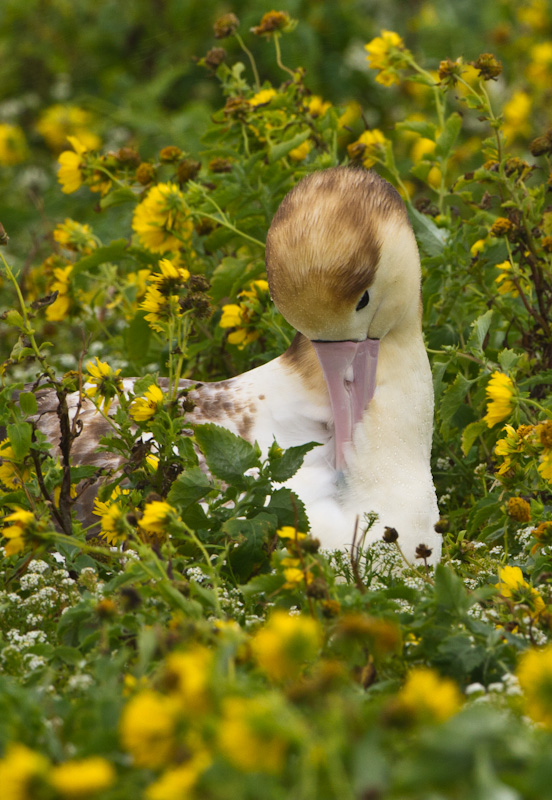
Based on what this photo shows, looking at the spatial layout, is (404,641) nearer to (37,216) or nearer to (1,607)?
(1,607)

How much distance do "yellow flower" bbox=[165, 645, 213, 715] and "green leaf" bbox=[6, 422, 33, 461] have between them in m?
1.21

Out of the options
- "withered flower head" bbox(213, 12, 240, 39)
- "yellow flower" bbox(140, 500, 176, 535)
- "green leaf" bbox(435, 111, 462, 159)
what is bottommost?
"yellow flower" bbox(140, 500, 176, 535)

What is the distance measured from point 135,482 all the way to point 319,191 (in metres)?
0.88

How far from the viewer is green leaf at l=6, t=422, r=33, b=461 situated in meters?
2.41

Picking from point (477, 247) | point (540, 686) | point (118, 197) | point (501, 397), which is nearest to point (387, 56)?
point (477, 247)

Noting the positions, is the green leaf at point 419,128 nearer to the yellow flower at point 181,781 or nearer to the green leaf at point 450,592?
the green leaf at point 450,592

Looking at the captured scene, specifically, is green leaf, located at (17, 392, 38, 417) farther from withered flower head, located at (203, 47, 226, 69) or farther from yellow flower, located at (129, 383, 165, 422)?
withered flower head, located at (203, 47, 226, 69)

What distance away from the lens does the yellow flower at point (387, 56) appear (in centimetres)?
344

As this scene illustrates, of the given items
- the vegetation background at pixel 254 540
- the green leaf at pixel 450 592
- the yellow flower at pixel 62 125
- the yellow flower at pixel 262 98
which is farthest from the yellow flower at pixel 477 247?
the yellow flower at pixel 62 125

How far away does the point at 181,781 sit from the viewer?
1166 mm

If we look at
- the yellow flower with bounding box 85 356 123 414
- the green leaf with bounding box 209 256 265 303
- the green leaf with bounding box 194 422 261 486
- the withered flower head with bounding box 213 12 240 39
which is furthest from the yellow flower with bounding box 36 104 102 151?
the green leaf with bounding box 194 422 261 486

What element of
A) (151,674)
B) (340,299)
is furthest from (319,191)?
(151,674)

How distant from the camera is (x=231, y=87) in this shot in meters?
3.64

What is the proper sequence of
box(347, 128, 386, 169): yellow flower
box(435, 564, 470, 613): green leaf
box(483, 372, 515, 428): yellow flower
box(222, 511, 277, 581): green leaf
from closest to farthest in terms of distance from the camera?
box(435, 564, 470, 613): green leaf → box(222, 511, 277, 581): green leaf → box(483, 372, 515, 428): yellow flower → box(347, 128, 386, 169): yellow flower
